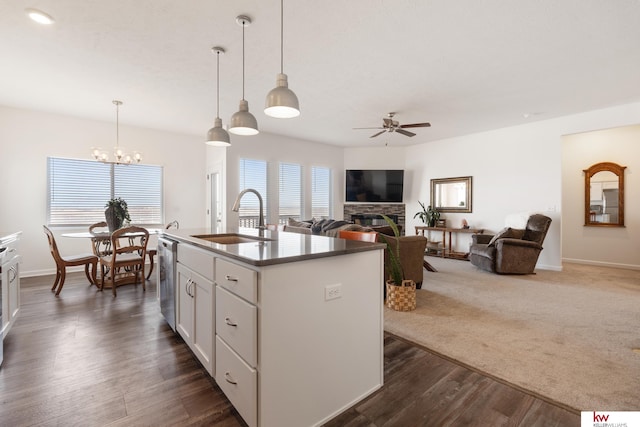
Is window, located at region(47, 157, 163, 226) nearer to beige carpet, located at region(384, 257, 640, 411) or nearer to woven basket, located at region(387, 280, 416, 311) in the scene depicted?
woven basket, located at region(387, 280, 416, 311)

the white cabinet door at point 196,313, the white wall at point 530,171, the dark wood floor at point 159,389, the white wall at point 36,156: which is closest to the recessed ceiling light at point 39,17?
the white cabinet door at point 196,313

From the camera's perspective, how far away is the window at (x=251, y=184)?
6.26 m

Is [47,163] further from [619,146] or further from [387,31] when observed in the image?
[619,146]

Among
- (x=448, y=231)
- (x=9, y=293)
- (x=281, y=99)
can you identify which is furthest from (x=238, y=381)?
(x=448, y=231)

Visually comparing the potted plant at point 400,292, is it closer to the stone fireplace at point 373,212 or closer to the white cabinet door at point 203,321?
the white cabinet door at point 203,321

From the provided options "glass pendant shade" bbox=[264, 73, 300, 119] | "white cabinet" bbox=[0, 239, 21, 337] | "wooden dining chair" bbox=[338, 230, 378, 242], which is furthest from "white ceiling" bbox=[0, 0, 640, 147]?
"white cabinet" bbox=[0, 239, 21, 337]

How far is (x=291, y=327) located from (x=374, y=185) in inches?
261

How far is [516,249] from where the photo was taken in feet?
16.0

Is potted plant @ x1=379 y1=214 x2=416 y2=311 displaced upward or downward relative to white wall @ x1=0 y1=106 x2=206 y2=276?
downward

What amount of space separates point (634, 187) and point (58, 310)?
9.30 m

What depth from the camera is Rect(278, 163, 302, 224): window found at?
6895mm

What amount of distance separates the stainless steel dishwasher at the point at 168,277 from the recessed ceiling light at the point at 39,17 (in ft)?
6.78

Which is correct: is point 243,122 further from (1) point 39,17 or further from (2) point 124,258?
(2) point 124,258

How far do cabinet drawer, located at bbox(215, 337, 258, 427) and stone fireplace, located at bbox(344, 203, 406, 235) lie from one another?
6464mm
